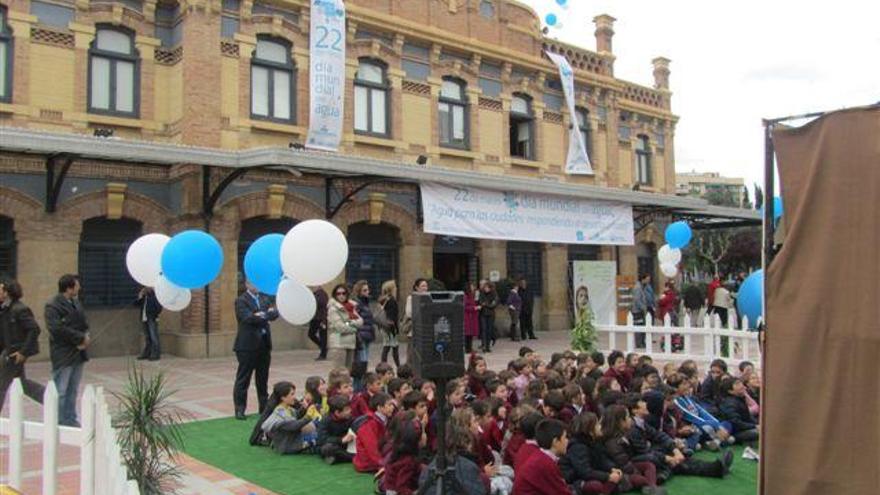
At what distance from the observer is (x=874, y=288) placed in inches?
158

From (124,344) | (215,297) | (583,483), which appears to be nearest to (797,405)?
(583,483)

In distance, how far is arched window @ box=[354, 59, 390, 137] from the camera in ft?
58.7

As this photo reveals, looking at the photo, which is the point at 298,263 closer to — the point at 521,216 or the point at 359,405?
the point at 359,405

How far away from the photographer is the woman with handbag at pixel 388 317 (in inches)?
472

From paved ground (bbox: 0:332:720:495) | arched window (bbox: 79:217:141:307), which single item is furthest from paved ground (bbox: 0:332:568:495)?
arched window (bbox: 79:217:141:307)

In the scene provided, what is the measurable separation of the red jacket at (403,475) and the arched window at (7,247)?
36.2ft

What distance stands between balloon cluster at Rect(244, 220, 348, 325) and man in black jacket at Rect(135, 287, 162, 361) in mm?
6533

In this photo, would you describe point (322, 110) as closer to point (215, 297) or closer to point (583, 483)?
point (215, 297)

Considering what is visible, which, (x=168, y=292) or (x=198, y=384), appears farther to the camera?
(x=198, y=384)

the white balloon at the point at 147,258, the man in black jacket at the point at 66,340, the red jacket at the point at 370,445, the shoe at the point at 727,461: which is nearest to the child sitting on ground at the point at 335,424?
the red jacket at the point at 370,445

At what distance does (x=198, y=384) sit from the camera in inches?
453

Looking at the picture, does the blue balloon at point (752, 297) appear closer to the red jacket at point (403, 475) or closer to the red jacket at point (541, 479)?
the red jacket at point (541, 479)

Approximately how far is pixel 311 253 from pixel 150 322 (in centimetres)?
803

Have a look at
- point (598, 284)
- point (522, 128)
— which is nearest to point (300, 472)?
point (598, 284)
